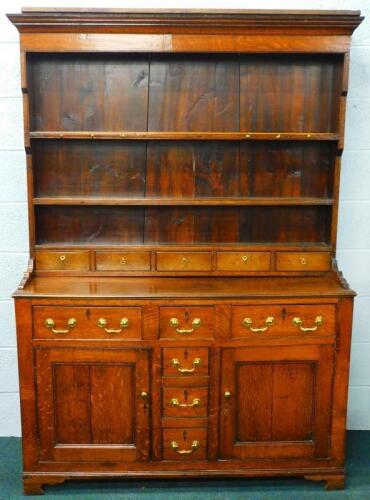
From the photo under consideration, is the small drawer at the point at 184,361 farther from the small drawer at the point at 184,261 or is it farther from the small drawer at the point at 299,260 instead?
the small drawer at the point at 299,260

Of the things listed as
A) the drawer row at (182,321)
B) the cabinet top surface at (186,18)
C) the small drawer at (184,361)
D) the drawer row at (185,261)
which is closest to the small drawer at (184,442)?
the small drawer at (184,361)

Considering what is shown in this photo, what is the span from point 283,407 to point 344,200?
1147mm


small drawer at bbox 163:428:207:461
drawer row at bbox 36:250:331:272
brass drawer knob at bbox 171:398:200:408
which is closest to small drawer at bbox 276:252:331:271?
drawer row at bbox 36:250:331:272

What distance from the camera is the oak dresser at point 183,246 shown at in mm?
2338

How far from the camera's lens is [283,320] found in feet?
7.74

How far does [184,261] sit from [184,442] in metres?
0.86

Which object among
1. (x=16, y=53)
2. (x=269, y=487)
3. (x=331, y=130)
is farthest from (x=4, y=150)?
(x=269, y=487)

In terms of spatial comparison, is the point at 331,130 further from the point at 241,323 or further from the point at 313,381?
the point at 313,381

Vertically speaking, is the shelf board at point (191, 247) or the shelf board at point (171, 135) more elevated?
the shelf board at point (171, 135)

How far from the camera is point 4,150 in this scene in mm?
2742

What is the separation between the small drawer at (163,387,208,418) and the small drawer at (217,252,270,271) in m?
0.61

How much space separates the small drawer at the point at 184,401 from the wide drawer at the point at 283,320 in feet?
1.07

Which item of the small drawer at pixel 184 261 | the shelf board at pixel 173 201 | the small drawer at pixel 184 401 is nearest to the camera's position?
the small drawer at pixel 184 401

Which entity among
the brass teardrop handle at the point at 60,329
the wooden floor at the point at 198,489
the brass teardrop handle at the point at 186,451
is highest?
the brass teardrop handle at the point at 60,329
